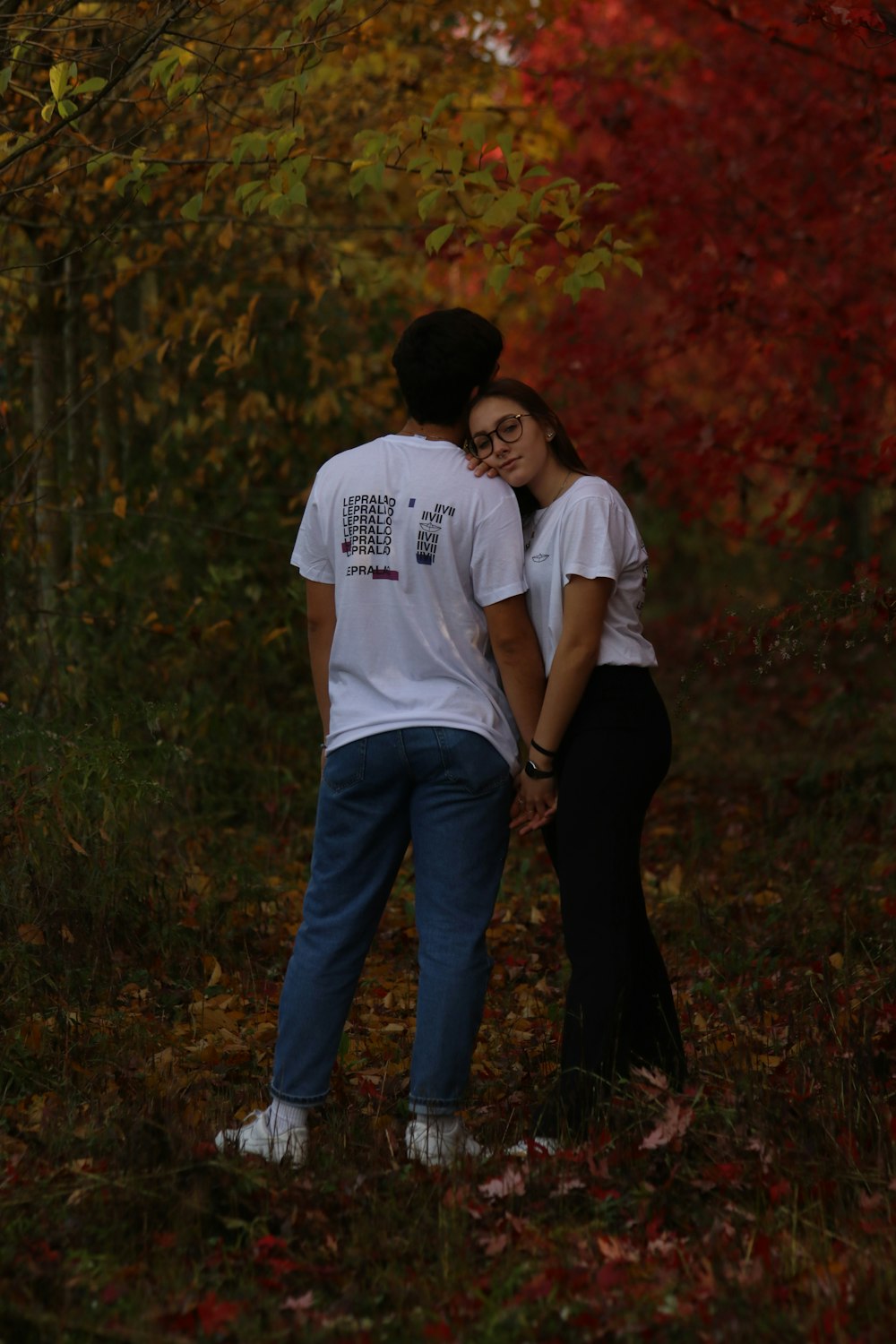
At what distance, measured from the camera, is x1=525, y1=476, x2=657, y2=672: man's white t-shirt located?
3.74 meters

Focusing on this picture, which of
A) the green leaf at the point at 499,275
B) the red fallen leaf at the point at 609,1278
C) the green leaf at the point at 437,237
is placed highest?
the green leaf at the point at 437,237

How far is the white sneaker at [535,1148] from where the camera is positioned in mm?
3727

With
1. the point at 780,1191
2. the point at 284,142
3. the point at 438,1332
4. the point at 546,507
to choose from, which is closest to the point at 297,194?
the point at 284,142

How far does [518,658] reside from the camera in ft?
12.6

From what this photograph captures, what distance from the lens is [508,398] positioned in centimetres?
383

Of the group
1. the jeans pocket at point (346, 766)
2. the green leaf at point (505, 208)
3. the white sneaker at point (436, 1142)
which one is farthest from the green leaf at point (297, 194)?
the white sneaker at point (436, 1142)

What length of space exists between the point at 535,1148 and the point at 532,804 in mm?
896

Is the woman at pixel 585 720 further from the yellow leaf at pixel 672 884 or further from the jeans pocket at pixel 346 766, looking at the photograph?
the yellow leaf at pixel 672 884

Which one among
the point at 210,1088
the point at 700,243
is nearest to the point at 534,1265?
the point at 210,1088

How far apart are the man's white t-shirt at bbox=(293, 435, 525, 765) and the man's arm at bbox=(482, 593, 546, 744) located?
0.04 m

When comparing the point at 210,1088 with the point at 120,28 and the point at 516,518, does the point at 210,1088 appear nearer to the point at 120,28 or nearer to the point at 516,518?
the point at 516,518

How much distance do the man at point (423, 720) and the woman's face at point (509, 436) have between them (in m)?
0.06

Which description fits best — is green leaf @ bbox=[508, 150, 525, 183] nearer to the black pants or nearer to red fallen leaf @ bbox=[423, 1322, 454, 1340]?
the black pants

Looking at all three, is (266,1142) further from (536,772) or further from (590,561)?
(590,561)
